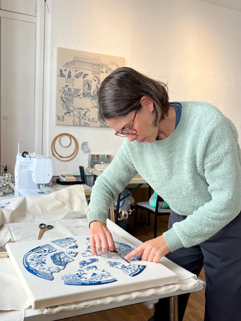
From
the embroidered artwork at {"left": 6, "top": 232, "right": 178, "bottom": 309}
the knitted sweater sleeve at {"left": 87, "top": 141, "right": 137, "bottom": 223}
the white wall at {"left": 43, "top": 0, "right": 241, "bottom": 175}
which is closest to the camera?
the embroidered artwork at {"left": 6, "top": 232, "right": 178, "bottom": 309}

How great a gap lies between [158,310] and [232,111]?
3.94 m

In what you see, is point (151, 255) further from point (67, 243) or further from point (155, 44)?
point (155, 44)

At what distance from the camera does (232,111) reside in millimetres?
4590

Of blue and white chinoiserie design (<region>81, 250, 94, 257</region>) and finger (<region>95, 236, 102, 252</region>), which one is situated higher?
finger (<region>95, 236, 102, 252</region>)

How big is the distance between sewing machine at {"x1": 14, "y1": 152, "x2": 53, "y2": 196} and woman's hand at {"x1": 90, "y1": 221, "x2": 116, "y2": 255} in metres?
1.07

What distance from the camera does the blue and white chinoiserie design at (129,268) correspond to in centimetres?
92

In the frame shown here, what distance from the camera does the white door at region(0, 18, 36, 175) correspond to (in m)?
3.37

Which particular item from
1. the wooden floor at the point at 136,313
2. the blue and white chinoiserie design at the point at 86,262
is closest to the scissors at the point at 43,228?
the blue and white chinoiserie design at the point at 86,262

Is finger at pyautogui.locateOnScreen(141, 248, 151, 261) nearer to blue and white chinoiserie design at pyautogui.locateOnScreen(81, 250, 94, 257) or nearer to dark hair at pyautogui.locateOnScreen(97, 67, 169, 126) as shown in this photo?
blue and white chinoiserie design at pyautogui.locateOnScreen(81, 250, 94, 257)

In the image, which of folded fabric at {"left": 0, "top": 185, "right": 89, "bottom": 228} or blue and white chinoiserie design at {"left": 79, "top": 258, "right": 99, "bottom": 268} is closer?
blue and white chinoiserie design at {"left": 79, "top": 258, "right": 99, "bottom": 268}

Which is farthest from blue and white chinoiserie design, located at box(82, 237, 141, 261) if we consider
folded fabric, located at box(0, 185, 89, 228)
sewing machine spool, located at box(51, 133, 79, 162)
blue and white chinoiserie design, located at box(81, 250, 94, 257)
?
sewing machine spool, located at box(51, 133, 79, 162)

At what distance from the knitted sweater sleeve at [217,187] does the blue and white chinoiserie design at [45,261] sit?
0.35 meters

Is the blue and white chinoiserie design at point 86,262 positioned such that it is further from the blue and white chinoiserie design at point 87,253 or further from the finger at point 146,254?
the finger at point 146,254

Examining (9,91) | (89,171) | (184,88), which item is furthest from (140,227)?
(9,91)
